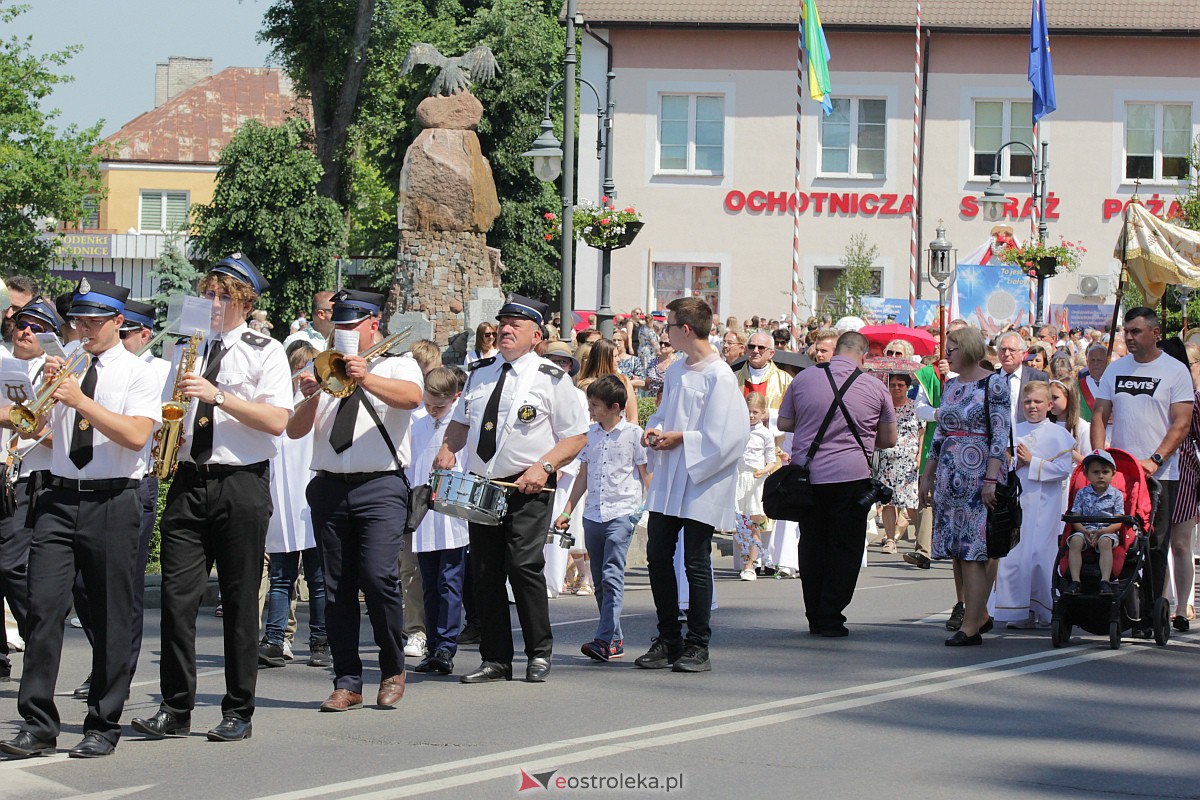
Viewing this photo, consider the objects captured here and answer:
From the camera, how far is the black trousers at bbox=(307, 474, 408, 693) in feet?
27.2

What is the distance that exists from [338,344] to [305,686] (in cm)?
216

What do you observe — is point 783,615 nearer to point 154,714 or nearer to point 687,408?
point 687,408

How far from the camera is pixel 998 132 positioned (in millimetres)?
38094

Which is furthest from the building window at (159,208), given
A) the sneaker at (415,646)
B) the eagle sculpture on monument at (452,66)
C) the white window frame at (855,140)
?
the sneaker at (415,646)

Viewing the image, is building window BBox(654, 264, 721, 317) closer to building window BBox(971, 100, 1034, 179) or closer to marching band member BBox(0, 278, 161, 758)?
building window BBox(971, 100, 1034, 179)

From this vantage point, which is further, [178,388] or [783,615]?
[783,615]

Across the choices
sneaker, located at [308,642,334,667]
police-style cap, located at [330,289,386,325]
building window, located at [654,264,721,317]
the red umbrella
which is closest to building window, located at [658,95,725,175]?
building window, located at [654,264,721,317]

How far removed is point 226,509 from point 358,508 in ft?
2.89

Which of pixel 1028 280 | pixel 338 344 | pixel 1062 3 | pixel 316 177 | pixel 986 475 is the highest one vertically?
pixel 1062 3

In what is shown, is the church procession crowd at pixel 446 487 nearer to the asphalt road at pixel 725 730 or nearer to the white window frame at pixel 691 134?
the asphalt road at pixel 725 730

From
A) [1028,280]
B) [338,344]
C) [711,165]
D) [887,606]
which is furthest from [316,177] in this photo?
[338,344]

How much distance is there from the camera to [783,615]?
12.2 m

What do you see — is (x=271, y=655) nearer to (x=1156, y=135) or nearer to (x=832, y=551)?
(x=832, y=551)

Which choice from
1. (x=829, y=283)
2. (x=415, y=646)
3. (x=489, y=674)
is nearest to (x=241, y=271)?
(x=489, y=674)
